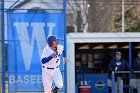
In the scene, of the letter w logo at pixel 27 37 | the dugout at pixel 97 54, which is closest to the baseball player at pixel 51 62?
the letter w logo at pixel 27 37

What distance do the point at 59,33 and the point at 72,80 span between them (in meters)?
3.63

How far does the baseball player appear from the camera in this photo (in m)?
12.2

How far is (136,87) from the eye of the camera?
1775 centimetres

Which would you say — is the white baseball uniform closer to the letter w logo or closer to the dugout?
the letter w logo

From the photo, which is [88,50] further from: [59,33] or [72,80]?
[59,33]

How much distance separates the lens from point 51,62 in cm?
1246

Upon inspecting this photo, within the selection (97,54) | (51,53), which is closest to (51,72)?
(51,53)

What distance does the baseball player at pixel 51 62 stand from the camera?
12172 millimetres

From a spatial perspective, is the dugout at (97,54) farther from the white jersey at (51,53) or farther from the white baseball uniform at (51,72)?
the white jersey at (51,53)

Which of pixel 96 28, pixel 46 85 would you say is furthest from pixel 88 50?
pixel 96 28

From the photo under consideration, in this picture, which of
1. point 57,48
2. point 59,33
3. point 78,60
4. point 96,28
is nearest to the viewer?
point 57,48

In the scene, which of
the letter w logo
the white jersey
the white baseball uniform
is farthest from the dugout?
the white jersey

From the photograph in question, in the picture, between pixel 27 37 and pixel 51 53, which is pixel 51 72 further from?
pixel 27 37

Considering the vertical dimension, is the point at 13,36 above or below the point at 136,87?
above
